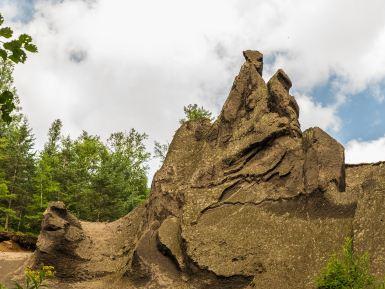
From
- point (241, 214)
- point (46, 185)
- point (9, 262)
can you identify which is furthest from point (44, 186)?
point (241, 214)

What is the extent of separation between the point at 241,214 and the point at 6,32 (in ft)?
46.2

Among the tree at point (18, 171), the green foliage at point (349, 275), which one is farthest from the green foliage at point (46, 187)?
the green foliage at point (349, 275)

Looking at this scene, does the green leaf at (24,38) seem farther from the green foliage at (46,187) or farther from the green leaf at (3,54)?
the green foliage at (46,187)

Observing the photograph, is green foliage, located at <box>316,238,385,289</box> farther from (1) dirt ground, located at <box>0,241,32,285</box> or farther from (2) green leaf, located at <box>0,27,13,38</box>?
(1) dirt ground, located at <box>0,241,32,285</box>

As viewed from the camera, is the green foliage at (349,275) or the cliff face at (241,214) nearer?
the green foliage at (349,275)

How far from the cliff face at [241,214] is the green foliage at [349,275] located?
3.08ft

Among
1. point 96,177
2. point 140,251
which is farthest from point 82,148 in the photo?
point 140,251

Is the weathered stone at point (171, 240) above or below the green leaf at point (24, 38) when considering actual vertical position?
below

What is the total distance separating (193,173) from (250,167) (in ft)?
8.90

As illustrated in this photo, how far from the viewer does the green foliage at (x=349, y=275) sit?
11359 mm

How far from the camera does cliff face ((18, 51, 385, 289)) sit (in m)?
14.7

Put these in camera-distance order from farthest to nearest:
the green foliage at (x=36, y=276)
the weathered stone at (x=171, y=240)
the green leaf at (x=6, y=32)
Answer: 1. the weathered stone at (x=171, y=240)
2. the green foliage at (x=36, y=276)
3. the green leaf at (x=6, y=32)

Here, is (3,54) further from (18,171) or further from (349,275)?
(18,171)

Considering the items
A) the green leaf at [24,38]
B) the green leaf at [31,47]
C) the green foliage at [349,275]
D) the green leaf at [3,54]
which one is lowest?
the green foliage at [349,275]
